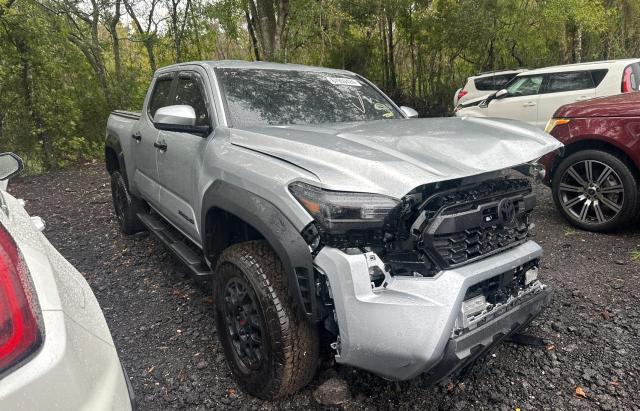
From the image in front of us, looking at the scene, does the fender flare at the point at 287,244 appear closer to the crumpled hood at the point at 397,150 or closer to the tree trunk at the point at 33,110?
the crumpled hood at the point at 397,150

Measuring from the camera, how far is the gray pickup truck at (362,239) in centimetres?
181

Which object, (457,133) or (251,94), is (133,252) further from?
(457,133)

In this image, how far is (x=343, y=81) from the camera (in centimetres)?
364

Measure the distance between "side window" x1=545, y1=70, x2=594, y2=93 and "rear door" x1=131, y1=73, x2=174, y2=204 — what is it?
23.1 feet

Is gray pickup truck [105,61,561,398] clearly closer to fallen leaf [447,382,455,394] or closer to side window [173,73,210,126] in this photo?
side window [173,73,210,126]

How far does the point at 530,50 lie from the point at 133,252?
15.9m

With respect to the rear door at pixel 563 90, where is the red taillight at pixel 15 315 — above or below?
below

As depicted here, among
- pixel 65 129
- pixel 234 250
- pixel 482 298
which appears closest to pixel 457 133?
pixel 482 298

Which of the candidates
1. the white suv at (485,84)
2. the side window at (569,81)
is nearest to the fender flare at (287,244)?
the side window at (569,81)

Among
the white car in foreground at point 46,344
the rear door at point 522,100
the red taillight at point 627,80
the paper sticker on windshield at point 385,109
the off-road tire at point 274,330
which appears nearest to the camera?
the white car in foreground at point 46,344

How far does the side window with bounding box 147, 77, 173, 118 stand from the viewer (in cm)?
396

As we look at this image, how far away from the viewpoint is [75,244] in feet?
16.6

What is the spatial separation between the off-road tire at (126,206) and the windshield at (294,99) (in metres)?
2.19

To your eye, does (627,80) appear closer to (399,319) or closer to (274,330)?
(399,319)
